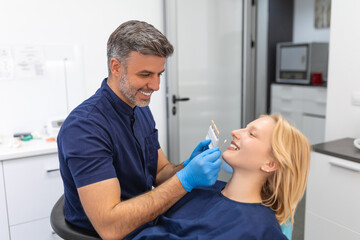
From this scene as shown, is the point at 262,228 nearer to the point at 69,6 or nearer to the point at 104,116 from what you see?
the point at 104,116

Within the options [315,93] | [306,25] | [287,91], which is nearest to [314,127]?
[315,93]

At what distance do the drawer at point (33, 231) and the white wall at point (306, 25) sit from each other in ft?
13.3

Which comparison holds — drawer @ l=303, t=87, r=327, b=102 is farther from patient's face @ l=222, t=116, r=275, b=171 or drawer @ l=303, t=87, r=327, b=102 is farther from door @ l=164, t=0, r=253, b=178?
patient's face @ l=222, t=116, r=275, b=171

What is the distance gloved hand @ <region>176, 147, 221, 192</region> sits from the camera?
1.15 m

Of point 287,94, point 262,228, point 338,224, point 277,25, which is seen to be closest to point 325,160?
point 338,224

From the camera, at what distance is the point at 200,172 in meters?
1.15

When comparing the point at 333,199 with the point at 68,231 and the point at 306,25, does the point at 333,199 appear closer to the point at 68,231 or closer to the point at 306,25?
the point at 68,231

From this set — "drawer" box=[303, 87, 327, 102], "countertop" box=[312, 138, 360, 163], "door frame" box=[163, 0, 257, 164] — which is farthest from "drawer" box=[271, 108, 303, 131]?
"countertop" box=[312, 138, 360, 163]

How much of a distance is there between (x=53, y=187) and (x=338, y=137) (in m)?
1.80

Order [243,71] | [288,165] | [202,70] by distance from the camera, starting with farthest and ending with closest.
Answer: [243,71]
[202,70]
[288,165]

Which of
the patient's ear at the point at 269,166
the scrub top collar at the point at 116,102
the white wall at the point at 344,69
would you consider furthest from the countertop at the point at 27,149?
the white wall at the point at 344,69

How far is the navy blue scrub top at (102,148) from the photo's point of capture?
1118mm

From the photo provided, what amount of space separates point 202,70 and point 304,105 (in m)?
1.78

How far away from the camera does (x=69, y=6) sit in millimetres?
2254
